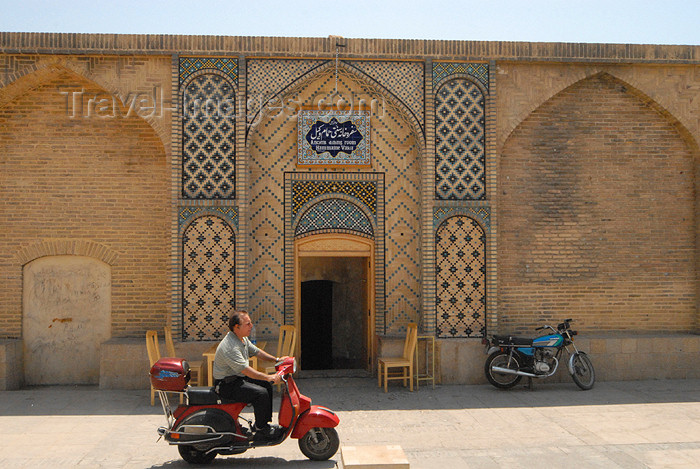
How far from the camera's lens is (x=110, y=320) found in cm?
858

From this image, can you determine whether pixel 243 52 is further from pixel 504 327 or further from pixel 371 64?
pixel 504 327

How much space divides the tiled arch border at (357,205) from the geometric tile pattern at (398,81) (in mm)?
1083

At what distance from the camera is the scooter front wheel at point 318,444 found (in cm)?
515

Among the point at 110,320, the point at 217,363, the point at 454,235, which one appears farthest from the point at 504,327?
the point at 110,320

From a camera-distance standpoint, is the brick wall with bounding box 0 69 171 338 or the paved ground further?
the brick wall with bounding box 0 69 171 338

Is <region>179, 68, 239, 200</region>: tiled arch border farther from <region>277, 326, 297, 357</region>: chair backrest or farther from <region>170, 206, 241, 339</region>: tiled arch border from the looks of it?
<region>277, 326, 297, 357</region>: chair backrest

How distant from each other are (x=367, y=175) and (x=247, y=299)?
2.48m

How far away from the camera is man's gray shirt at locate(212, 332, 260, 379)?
16.3ft

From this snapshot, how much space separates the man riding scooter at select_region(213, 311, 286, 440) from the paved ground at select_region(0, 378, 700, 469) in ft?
1.32

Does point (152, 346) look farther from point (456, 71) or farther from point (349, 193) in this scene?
point (456, 71)

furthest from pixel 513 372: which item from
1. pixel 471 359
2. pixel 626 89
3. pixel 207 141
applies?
pixel 207 141

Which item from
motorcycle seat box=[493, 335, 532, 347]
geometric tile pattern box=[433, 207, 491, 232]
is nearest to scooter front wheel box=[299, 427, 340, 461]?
motorcycle seat box=[493, 335, 532, 347]

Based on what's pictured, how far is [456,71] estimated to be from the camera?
27.9 feet

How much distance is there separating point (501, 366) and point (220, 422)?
14.5 feet
